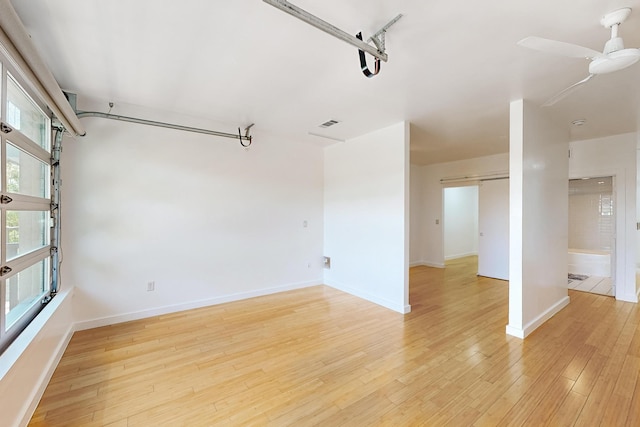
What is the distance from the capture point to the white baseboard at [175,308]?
326 centimetres

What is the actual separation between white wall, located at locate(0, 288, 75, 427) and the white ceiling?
2.14 m

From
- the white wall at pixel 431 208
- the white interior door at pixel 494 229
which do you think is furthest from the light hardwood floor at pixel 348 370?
the white wall at pixel 431 208

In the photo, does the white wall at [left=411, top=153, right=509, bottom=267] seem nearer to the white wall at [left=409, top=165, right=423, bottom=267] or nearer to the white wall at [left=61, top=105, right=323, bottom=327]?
the white wall at [left=409, top=165, right=423, bottom=267]

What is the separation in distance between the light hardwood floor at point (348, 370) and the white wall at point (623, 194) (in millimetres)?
692

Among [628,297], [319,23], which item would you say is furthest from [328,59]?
[628,297]

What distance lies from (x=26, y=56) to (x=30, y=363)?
1965 mm

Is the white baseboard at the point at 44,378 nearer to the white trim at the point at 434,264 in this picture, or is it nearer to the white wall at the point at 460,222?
the white trim at the point at 434,264

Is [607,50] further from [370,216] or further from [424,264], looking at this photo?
[424,264]

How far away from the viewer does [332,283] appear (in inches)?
201

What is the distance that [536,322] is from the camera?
130 inches

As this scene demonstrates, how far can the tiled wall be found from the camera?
611 cm

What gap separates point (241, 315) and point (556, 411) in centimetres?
326

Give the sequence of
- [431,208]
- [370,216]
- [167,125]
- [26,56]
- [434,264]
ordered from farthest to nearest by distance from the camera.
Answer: [431,208], [434,264], [370,216], [167,125], [26,56]

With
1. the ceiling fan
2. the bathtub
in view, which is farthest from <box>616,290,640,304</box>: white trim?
the ceiling fan
